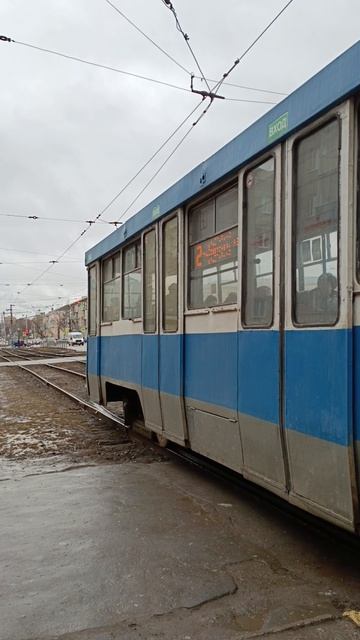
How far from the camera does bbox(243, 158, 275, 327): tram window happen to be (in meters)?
4.00

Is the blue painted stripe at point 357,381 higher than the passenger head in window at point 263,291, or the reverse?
the passenger head in window at point 263,291

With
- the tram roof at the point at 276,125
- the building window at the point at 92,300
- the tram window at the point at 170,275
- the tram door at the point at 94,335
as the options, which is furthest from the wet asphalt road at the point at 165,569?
the building window at the point at 92,300

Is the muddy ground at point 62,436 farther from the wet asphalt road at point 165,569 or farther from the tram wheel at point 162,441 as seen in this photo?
the wet asphalt road at point 165,569

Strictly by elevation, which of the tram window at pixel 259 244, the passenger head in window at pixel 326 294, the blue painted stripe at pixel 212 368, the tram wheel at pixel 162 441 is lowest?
the tram wheel at pixel 162 441

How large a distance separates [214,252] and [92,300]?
506 centimetres

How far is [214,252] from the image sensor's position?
16.6 feet

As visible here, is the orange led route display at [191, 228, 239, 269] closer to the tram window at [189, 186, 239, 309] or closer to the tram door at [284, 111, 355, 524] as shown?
the tram window at [189, 186, 239, 309]

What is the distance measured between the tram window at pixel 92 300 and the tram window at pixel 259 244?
5.50m

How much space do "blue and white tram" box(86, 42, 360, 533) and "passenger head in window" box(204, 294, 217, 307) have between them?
0.06ft

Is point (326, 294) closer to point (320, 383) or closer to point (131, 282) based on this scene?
point (320, 383)

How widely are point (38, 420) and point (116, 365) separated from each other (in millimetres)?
3360

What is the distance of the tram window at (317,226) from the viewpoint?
331 centimetres

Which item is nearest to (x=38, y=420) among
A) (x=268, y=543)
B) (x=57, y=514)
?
Answer: (x=57, y=514)

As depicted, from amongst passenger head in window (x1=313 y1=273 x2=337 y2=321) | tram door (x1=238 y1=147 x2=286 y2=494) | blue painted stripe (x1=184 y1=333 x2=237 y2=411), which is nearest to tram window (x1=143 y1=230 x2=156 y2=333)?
blue painted stripe (x1=184 y1=333 x2=237 y2=411)
